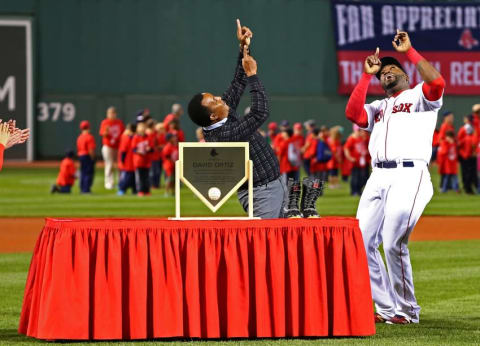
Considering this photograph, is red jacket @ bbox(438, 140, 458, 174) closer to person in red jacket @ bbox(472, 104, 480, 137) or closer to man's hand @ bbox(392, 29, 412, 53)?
person in red jacket @ bbox(472, 104, 480, 137)

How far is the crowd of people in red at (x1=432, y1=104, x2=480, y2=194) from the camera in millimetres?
28688

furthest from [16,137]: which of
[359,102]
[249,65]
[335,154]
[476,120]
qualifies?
[335,154]

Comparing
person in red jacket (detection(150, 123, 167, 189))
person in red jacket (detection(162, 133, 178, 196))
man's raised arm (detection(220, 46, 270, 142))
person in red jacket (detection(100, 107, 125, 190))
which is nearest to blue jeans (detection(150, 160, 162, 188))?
person in red jacket (detection(150, 123, 167, 189))

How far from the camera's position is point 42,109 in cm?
4725

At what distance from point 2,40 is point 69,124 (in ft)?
14.3

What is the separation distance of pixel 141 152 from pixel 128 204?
2.61 meters

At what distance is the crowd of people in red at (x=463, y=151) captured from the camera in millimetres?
28688

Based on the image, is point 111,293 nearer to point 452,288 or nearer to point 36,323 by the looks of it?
point 36,323

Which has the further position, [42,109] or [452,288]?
[42,109]

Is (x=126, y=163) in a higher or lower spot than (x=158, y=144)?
lower

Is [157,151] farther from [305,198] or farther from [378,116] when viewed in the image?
[305,198]

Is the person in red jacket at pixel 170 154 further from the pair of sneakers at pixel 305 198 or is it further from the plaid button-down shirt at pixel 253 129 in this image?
the pair of sneakers at pixel 305 198

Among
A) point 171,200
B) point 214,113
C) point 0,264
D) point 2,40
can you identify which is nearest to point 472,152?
point 171,200

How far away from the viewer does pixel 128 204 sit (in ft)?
83.0
